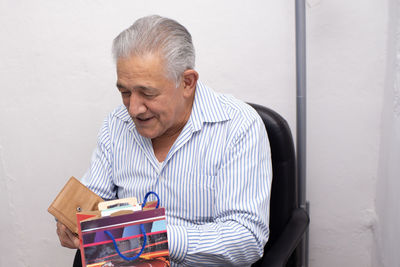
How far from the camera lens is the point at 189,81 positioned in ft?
4.23

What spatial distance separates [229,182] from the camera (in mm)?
1233

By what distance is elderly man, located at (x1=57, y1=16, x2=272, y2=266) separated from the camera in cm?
116

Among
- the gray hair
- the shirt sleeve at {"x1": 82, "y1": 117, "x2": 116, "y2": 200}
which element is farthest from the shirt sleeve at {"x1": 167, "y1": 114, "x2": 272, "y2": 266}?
the shirt sleeve at {"x1": 82, "y1": 117, "x2": 116, "y2": 200}

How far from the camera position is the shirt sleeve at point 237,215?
3.72 feet

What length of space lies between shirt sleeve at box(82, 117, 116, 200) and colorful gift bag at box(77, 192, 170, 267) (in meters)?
0.50

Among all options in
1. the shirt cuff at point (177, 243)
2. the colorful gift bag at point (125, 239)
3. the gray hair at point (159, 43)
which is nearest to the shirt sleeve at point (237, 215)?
the shirt cuff at point (177, 243)

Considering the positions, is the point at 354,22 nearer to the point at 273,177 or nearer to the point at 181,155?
the point at 273,177

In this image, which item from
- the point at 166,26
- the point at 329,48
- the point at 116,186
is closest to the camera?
the point at 166,26

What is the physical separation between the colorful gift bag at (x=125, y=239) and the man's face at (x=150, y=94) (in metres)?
0.38

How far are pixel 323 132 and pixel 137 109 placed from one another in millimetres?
883

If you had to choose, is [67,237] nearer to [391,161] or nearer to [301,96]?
[301,96]

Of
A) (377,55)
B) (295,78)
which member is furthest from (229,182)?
(377,55)

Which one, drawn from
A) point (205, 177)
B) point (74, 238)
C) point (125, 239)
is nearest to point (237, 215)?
point (205, 177)

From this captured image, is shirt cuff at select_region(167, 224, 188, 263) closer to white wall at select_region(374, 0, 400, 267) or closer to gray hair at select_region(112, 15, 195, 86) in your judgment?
gray hair at select_region(112, 15, 195, 86)
